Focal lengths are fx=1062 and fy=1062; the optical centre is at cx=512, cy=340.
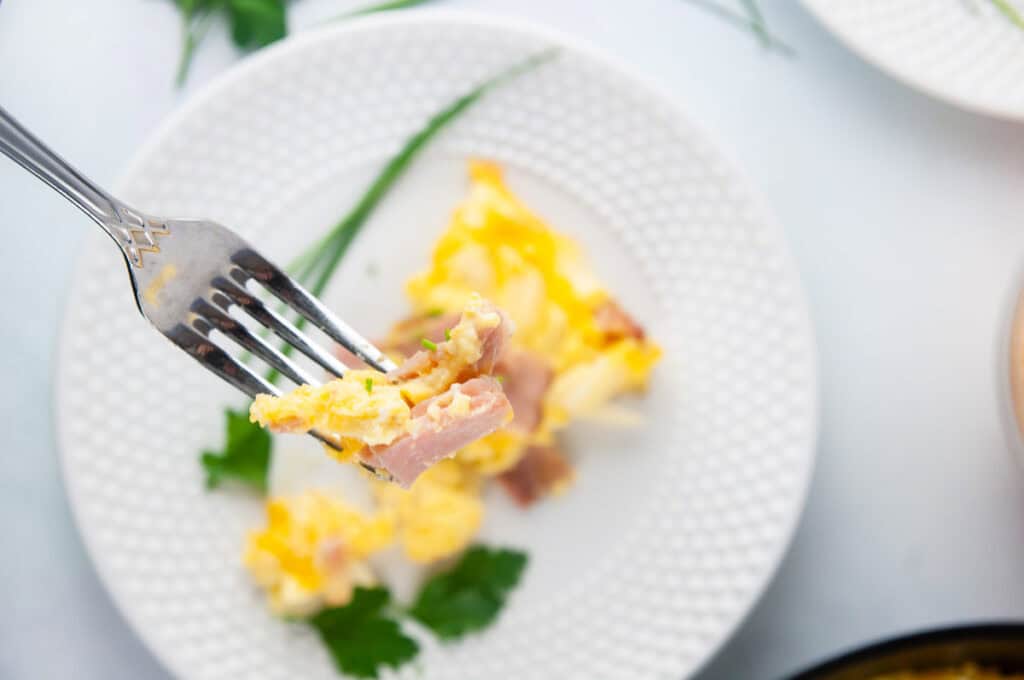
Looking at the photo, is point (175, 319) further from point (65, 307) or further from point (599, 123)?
point (599, 123)

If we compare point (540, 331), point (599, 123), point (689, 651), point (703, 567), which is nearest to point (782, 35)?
point (599, 123)

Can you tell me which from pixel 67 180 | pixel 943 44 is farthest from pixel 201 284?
pixel 943 44

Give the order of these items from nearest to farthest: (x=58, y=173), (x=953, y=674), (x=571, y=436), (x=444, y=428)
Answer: (x=444, y=428)
(x=58, y=173)
(x=953, y=674)
(x=571, y=436)

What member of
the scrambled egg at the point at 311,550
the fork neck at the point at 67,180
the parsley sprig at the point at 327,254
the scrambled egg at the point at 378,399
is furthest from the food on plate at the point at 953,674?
the fork neck at the point at 67,180

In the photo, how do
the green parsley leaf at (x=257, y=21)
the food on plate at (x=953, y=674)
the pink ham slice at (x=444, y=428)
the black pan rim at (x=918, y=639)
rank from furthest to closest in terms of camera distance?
the green parsley leaf at (x=257, y=21) → the food on plate at (x=953, y=674) → the black pan rim at (x=918, y=639) → the pink ham slice at (x=444, y=428)

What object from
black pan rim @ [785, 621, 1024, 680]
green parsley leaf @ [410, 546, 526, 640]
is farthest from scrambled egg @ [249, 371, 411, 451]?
black pan rim @ [785, 621, 1024, 680]

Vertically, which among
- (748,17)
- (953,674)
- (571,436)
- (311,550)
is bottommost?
(953,674)

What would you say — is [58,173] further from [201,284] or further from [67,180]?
[201,284]

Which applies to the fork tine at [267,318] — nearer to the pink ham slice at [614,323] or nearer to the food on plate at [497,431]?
the food on plate at [497,431]
